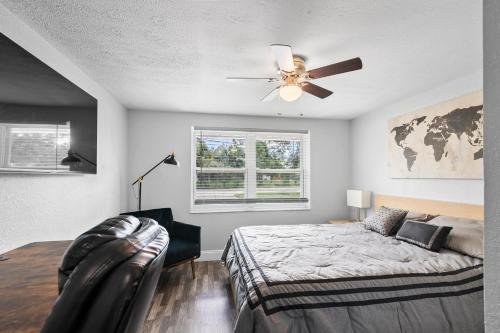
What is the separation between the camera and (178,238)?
350 centimetres

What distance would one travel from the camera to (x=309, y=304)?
5.23 ft

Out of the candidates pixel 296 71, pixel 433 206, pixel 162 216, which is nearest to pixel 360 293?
pixel 296 71

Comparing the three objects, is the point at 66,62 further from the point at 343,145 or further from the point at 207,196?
the point at 343,145

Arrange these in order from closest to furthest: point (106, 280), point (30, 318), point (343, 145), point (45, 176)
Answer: point (106, 280), point (30, 318), point (45, 176), point (343, 145)

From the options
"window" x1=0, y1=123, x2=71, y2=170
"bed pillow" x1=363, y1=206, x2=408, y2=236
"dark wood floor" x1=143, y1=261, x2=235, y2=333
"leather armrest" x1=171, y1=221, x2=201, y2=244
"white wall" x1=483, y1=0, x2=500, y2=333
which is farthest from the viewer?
"leather armrest" x1=171, y1=221, x2=201, y2=244

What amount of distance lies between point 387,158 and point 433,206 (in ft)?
3.01

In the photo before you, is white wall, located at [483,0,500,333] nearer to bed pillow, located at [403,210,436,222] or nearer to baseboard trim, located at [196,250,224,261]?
bed pillow, located at [403,210,436,222]

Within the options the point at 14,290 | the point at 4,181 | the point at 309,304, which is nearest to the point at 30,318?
the point at 14,290

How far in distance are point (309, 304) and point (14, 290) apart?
4.81 ft

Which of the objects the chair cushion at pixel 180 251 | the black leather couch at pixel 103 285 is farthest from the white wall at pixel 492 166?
the chair cushion at pixel 180 251

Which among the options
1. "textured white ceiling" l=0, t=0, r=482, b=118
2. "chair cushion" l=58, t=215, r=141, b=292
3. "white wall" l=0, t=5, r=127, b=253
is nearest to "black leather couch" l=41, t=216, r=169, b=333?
"chair cushion" l=58, t=215, r=141, b=292

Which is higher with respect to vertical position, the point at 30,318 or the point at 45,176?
the point at 45,176

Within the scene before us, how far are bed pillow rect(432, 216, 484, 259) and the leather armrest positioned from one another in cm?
275

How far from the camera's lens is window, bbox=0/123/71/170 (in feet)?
4.74
